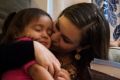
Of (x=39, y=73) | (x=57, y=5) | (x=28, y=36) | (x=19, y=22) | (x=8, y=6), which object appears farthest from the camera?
(x=57, y=5)

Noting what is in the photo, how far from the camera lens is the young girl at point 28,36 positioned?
805 mm

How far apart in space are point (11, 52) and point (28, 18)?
0.26m

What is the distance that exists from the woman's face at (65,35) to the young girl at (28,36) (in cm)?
3

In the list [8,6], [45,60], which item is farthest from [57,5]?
[45,60]

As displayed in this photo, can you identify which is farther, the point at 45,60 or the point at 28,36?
the point at 28,36

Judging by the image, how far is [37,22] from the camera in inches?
39.6

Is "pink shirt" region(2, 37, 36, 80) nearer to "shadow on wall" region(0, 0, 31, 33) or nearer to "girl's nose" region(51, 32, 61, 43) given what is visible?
"girl's nose" region(51, 32, 61, 43)

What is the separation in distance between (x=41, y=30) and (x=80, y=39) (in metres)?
0.16

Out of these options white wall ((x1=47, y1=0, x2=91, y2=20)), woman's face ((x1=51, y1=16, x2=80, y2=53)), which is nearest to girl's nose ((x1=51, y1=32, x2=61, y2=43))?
woman's face ((x1=51, y1=16, x2=80, y2=53))

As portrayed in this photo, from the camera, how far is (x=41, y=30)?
1.01 m

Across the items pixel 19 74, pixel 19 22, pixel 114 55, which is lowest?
pixel 114 55

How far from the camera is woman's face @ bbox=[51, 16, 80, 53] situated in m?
0.98

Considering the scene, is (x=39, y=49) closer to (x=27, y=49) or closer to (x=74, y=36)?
(x=27, y=49)

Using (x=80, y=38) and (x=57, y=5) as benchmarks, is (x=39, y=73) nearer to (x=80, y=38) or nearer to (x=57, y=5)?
(x=80, y=38)
